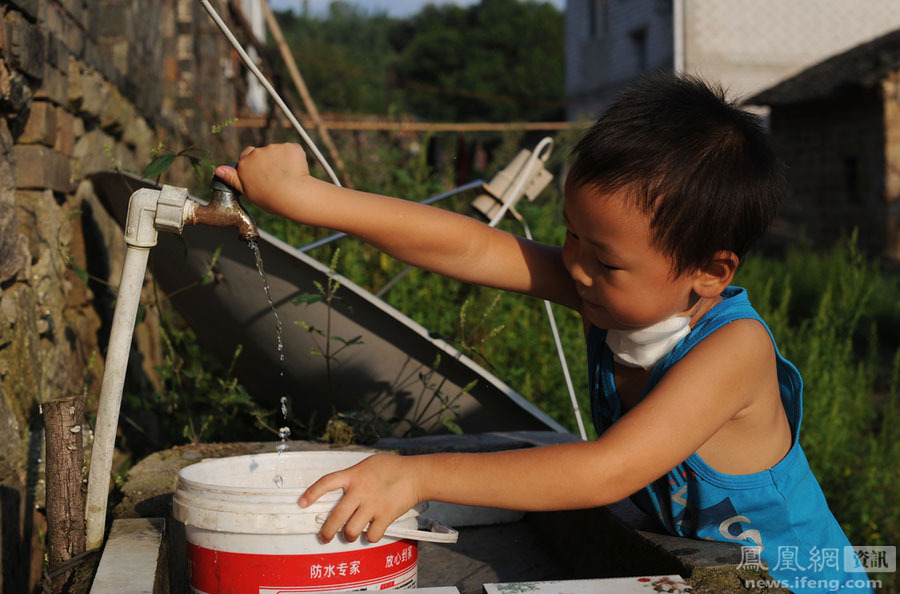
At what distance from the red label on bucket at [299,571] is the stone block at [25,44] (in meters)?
1.52

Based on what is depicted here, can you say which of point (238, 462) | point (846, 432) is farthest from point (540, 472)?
point (846, 432)

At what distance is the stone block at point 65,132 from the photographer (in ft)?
9.42

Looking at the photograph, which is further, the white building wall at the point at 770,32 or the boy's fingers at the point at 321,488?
the white building wall at the point at 770,32

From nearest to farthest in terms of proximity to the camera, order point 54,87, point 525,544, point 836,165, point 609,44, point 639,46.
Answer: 1. point 525,544
2. point 54,87
3. point 836,165
4. point 639,46
5. point 609,44

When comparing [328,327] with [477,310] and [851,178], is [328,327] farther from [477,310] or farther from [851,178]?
[851,178]

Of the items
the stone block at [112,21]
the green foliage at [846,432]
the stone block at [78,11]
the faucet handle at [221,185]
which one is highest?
the stone block at [112,21]

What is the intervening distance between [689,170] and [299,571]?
0.88 meters

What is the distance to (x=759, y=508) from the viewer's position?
5.34 feet

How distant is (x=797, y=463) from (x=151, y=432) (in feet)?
8.39

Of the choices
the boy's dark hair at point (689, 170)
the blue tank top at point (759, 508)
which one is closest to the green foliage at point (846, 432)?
the blue tank top at point (759, 508)

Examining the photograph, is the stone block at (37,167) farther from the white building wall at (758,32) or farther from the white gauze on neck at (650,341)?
the white building wall at (758,32)

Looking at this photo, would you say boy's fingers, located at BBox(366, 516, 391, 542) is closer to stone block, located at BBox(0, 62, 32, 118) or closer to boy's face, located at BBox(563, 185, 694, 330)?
boy's face, located at BBox(563, 185, 694, 330)

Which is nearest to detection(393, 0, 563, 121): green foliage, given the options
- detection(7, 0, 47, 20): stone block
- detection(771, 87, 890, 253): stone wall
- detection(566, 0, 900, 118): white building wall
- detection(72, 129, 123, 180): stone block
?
detection(566, 0, 900, 118): white building wall

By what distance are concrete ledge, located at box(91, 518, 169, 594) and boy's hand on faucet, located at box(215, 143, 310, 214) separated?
0.60 meters
